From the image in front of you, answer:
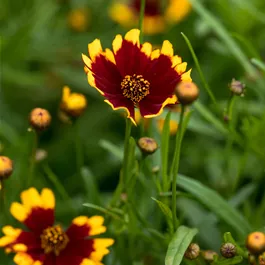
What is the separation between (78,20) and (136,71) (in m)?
1.03

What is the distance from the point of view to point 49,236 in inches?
43.1

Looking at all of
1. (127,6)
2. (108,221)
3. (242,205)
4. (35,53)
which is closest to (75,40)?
(35,53)

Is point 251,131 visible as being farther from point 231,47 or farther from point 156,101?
point 156,101

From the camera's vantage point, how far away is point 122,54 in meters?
1.02

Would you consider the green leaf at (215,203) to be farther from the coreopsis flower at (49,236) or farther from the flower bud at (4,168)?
the flower bud at (4,168)

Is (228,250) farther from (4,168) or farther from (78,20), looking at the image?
(78,20)

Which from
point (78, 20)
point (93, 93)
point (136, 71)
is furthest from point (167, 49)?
point (78, 20)

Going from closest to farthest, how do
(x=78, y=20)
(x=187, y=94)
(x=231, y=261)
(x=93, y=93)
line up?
(x=187, y=94)
(x=231, y=261)
(x=93, y=93)
(x=78, y=20)

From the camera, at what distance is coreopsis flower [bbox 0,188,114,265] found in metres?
1.04

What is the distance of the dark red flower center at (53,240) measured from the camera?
1081 millimetres

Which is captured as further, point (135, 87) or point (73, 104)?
point (73, 104)

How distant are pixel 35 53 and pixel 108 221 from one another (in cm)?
81

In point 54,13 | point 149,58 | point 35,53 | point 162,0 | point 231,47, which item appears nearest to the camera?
point 149,58

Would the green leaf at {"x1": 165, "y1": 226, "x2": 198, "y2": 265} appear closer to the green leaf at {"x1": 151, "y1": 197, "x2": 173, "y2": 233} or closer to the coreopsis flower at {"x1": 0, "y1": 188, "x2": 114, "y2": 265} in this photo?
the green leaf at {"x1": 151, "y1": 197, "x2": 173, "y2": 233}
